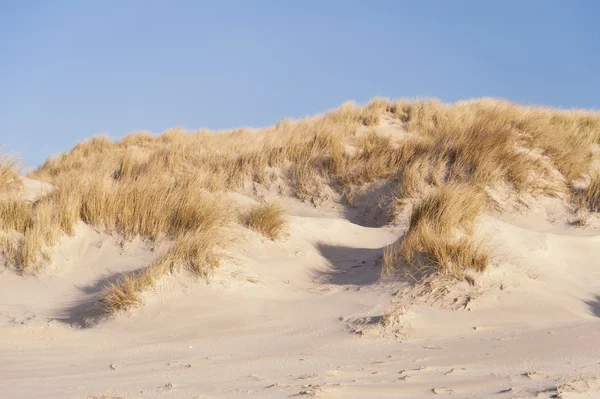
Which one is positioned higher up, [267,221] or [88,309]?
[267,221]

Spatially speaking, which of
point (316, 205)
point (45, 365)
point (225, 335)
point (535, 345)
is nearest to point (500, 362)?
point (535, 345)

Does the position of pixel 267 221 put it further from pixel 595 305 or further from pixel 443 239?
pixel 595 305

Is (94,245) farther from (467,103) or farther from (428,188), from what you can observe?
(467,103)

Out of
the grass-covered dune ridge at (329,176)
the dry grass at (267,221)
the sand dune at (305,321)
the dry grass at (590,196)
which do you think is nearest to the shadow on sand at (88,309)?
the sand dune at (305,321)

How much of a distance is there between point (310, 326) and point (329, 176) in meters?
5.60

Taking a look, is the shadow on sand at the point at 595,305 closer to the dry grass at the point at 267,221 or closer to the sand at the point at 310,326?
the sand at the point at 310,326

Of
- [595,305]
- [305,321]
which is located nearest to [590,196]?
[595,305]

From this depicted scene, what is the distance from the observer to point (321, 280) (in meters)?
6.54

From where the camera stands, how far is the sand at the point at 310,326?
3.74 metres

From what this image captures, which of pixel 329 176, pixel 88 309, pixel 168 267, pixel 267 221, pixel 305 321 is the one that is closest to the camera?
pixel 305 321

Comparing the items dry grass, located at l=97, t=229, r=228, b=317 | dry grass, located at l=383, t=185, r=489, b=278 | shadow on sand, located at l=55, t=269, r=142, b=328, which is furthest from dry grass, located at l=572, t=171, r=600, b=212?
shadow on sand, located at l=55, t=269, r=142, b=328

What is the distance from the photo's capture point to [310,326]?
5.22 m

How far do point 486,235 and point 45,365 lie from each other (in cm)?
425

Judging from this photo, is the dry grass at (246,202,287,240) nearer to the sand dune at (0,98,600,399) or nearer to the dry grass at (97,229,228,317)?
the sand dune at (0,98,600,399)
